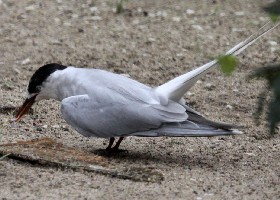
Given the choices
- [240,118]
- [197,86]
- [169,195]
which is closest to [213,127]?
[169,195]

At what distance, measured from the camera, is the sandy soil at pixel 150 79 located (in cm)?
441

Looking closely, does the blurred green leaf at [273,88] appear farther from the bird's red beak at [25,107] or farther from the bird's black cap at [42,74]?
the bird's red beak at [25,107]

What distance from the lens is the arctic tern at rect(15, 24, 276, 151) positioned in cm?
482

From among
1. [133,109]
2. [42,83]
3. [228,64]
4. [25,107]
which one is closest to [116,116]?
[133,109]

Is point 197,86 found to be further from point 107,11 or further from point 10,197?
point 10,197

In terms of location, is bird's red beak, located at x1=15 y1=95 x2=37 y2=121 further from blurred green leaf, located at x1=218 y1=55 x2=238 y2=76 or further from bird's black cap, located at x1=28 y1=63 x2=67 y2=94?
blurred green leaf, located at x1=218 y1=55 x2=238 y2=76

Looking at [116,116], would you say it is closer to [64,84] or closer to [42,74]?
[64,84]

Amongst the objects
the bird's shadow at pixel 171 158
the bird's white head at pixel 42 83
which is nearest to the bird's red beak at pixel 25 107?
the bird's white head at pixel 42 83

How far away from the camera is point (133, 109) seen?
4.87 m

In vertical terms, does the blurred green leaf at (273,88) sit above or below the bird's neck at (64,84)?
above

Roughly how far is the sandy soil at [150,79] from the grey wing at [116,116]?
0.68 ft

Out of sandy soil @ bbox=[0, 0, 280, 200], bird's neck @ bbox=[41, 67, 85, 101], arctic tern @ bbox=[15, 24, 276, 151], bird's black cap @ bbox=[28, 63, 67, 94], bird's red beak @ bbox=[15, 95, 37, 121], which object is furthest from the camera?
bird's red beak @ bbox=[15, 95, 37, 121]

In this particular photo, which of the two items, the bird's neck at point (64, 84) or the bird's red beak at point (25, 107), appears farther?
the bird's red beak at point (25, 107)

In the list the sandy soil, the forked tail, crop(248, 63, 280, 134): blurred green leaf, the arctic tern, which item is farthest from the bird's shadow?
crop(248, 63, 280, 134): blurred green leaf
